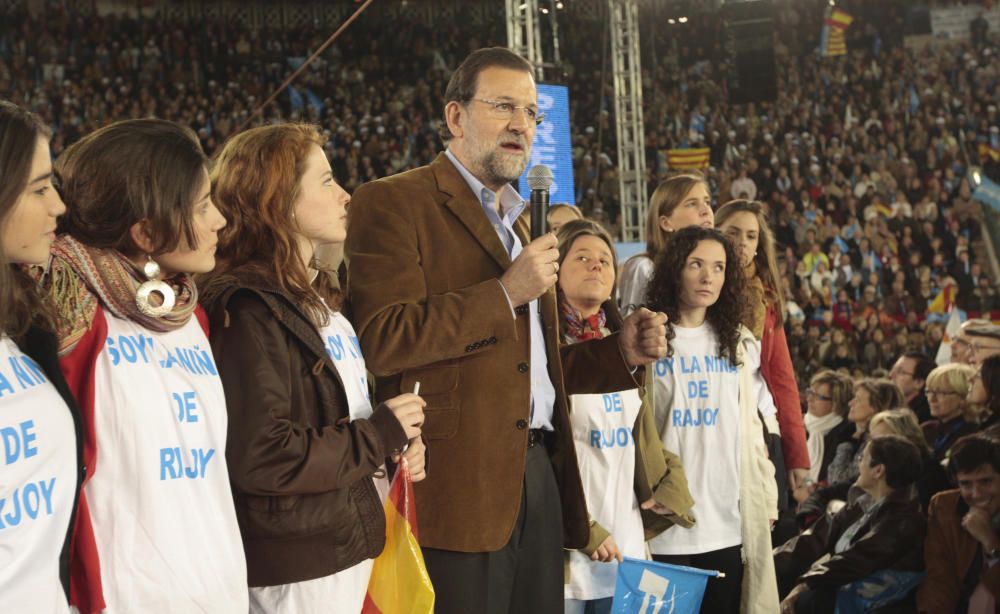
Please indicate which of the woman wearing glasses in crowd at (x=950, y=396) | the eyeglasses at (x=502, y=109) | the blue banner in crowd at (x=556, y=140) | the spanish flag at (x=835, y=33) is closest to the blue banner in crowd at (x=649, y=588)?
the eyeglasses at (x=502, y=109)

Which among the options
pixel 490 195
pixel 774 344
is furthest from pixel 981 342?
pixel 490 195

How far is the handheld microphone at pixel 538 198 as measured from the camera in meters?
2.01

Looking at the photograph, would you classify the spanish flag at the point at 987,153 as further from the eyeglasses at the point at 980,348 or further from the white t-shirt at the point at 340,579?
the white t-shirt at the point at 340,579

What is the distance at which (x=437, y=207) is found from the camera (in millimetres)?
2109

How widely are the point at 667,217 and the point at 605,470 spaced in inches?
43.5

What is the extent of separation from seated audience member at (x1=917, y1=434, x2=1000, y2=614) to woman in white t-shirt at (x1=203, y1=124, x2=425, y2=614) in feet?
7.22

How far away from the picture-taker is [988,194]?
42.0ft

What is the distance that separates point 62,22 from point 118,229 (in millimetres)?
15354

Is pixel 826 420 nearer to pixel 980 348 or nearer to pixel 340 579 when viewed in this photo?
pixel 980 348

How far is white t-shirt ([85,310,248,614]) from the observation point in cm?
150

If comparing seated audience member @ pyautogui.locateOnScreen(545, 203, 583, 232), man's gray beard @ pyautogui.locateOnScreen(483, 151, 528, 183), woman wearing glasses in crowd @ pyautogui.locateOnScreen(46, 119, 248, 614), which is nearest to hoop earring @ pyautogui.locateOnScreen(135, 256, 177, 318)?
woman wearing glasses in crowd @ pyautogui.locateOnScreen(46, 119, 248, 614)

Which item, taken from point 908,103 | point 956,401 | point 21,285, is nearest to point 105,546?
point 21,285

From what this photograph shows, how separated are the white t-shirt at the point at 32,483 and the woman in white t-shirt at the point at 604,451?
154 cm

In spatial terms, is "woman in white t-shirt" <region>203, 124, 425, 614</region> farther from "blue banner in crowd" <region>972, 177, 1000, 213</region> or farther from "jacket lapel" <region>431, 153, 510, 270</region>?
"blue banner in crowd" <region>972, 177, 1000, 213</region>
